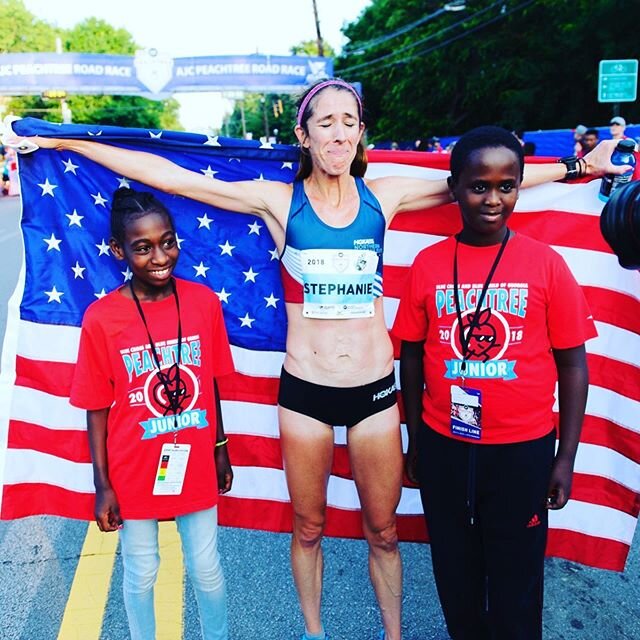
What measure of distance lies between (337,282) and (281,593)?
154 cm

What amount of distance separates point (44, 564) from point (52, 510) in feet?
1.21

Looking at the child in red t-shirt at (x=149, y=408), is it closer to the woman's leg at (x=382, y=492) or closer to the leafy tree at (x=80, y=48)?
the woman's leg at (x=382, y=492)

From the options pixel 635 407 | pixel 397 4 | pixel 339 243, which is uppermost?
pixel 397 4

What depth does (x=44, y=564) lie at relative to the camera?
3.17 meters

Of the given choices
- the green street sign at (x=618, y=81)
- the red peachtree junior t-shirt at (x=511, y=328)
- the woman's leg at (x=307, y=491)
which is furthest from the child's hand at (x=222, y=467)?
the green street sign at (x=618, y=81)

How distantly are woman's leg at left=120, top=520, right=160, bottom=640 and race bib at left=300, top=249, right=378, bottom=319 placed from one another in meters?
1.00

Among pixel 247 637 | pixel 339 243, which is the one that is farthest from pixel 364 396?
pixel 247 637

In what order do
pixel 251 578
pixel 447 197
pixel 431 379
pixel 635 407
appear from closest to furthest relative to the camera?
pixel 431 379 < pixel 447 197 < pixel 635 407 < pixel 251 578

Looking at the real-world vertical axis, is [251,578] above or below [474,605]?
below

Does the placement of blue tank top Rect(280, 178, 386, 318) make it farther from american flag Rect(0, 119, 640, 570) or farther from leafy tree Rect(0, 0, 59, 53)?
leafy tree Rect(0, 0, 59, 53)

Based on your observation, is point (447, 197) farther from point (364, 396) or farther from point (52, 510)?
point (52, 510)

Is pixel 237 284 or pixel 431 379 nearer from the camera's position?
pixel 431 379

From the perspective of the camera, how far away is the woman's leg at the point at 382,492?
2.45m

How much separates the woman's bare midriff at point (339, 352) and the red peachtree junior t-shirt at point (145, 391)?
361mm
